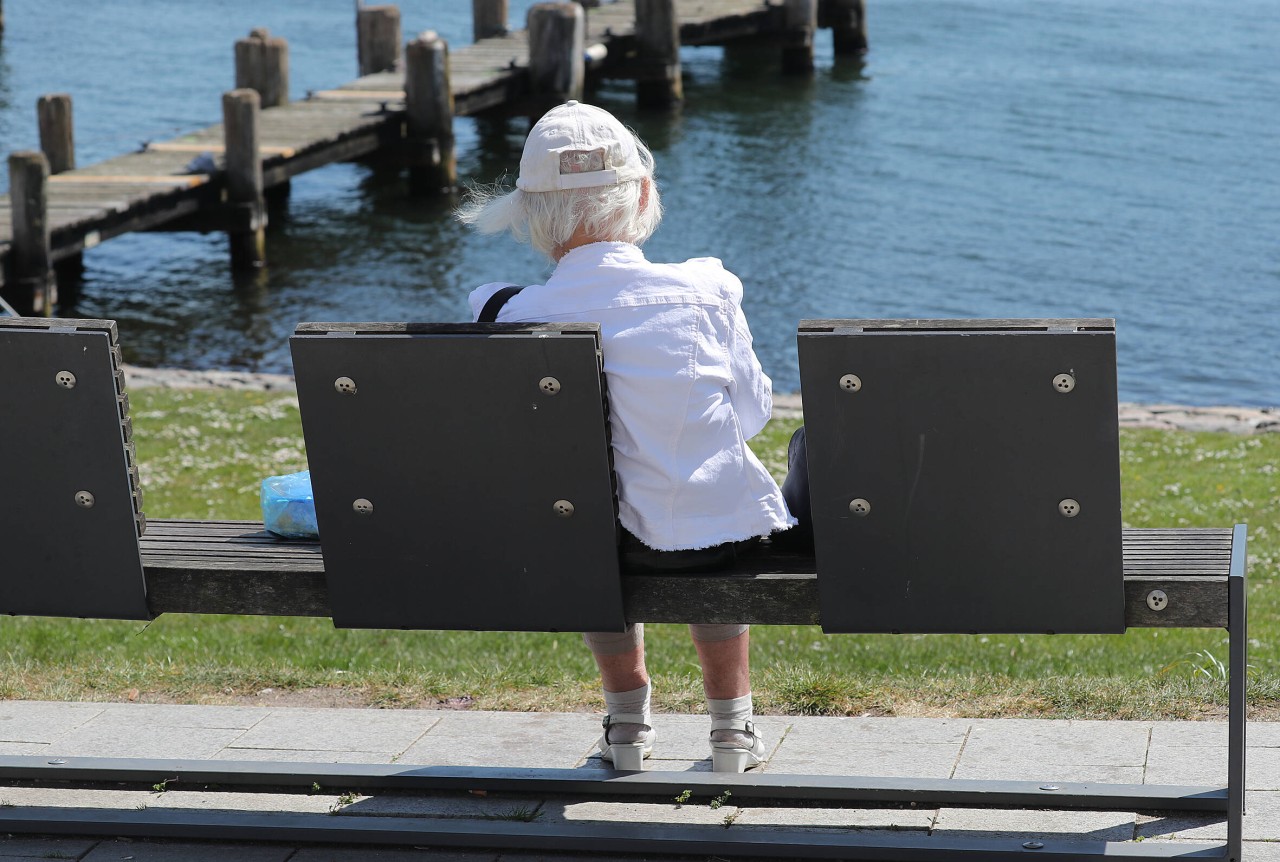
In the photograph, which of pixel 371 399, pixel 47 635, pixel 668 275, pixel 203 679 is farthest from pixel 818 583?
pixel 47 635

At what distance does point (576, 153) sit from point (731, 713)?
1377 mm

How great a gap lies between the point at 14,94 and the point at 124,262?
46.7 feet

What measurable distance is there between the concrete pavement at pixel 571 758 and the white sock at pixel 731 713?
0.48ft

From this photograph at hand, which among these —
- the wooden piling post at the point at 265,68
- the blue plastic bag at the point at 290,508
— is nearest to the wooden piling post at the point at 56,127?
the wooden piling post at the point at 265,68

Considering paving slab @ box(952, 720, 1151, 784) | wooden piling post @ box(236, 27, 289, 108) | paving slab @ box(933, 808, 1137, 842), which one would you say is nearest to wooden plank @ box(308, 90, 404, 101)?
wooden piling post @ box(236, 27, 289, 108)

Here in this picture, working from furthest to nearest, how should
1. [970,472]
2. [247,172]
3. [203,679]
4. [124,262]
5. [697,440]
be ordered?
[124,262]
[247,172]
[203,679]
[697,440]
[970,472]

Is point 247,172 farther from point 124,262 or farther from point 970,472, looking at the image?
point 970,472

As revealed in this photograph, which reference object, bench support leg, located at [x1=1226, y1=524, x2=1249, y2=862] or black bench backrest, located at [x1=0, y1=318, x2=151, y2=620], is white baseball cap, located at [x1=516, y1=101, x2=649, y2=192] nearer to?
black bench backrest, located at [x1=0, y1=318, x2=151, y2=620]

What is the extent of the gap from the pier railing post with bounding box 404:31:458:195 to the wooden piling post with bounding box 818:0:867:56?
47.8ft

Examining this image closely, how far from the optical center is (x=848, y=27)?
120 ft

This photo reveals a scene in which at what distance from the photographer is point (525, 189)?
11.6ft

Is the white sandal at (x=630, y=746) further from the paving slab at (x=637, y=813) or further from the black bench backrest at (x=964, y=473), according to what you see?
the black bench backrest at (x=964, y=473)

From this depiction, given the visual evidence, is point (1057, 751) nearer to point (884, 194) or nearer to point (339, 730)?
point (339, 730)

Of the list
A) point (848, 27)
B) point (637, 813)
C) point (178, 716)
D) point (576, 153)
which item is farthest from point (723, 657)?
point (848, 27)
